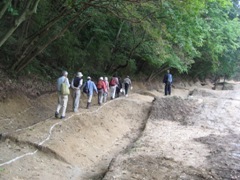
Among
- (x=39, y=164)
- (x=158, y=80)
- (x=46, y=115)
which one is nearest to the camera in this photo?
(x=39, y=164)

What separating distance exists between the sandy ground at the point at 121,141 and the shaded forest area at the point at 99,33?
300 cm

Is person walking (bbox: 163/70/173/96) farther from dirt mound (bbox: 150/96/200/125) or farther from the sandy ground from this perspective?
the sandy ground

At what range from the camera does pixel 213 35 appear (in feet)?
79.9

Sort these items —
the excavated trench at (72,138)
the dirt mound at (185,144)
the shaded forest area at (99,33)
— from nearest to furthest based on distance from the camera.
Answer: the dirt mound at (185,144) → the excavated trench at (72,138) → the shaded forest area at (99,33)

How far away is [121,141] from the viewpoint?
1241 centimetres

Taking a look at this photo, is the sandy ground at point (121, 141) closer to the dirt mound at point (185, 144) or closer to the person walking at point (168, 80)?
the dirt mound at point (185, 144)

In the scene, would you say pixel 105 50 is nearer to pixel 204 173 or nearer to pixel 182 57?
pixel 182 57

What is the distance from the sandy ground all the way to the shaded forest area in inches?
118

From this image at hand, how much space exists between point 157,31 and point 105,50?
29.2 ft

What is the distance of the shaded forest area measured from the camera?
12664 mm

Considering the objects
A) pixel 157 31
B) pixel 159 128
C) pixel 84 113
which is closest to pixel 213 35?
pixel 157 31

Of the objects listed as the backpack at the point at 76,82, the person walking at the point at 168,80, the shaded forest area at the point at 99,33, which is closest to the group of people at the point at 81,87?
the backpack at the point at 76,82

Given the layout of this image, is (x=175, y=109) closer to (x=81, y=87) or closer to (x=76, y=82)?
(x=81, y=87)

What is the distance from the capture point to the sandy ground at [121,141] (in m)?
7.80
